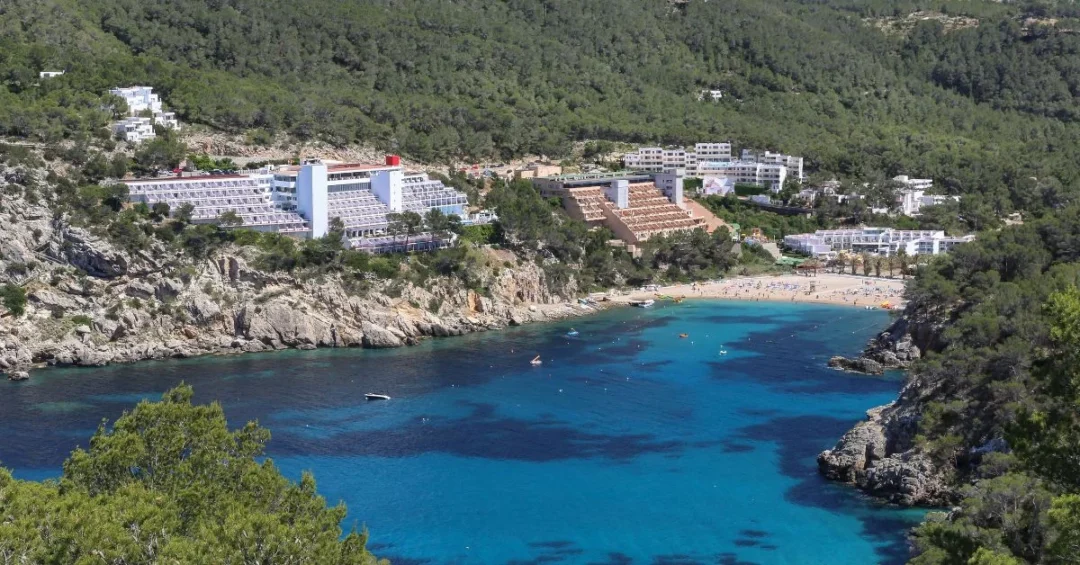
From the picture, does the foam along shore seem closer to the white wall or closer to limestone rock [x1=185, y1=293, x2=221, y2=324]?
the white wall

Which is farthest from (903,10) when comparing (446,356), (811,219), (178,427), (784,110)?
(178,427)

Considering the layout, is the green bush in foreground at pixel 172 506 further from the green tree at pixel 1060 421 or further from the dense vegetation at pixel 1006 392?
the green tree at pixel 1060 421

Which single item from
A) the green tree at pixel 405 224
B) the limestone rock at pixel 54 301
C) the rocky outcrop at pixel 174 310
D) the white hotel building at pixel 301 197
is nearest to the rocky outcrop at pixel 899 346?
the rocky outcrop at pixel 174 310

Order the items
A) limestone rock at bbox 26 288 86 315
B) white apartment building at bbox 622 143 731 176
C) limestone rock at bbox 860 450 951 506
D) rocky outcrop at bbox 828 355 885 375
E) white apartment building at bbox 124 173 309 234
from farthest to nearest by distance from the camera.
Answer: white apartment building at bbox 622 143 731 176
white apartment building at bbox 124 173 309 234
limestone rock at bbox 26 288 86 315
rocky outcrop at bbox 828 355 885 375
limestone rock at bbox 860 450 951 506

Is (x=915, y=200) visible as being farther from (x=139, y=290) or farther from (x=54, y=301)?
(x=54, y=301)

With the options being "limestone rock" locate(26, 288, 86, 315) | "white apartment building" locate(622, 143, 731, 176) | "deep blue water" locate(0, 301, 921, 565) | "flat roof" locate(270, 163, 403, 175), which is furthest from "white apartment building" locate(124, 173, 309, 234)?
"white apartment building" locate(622, 143, 731, 176)

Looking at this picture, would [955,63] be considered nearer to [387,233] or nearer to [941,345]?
[387,233]
